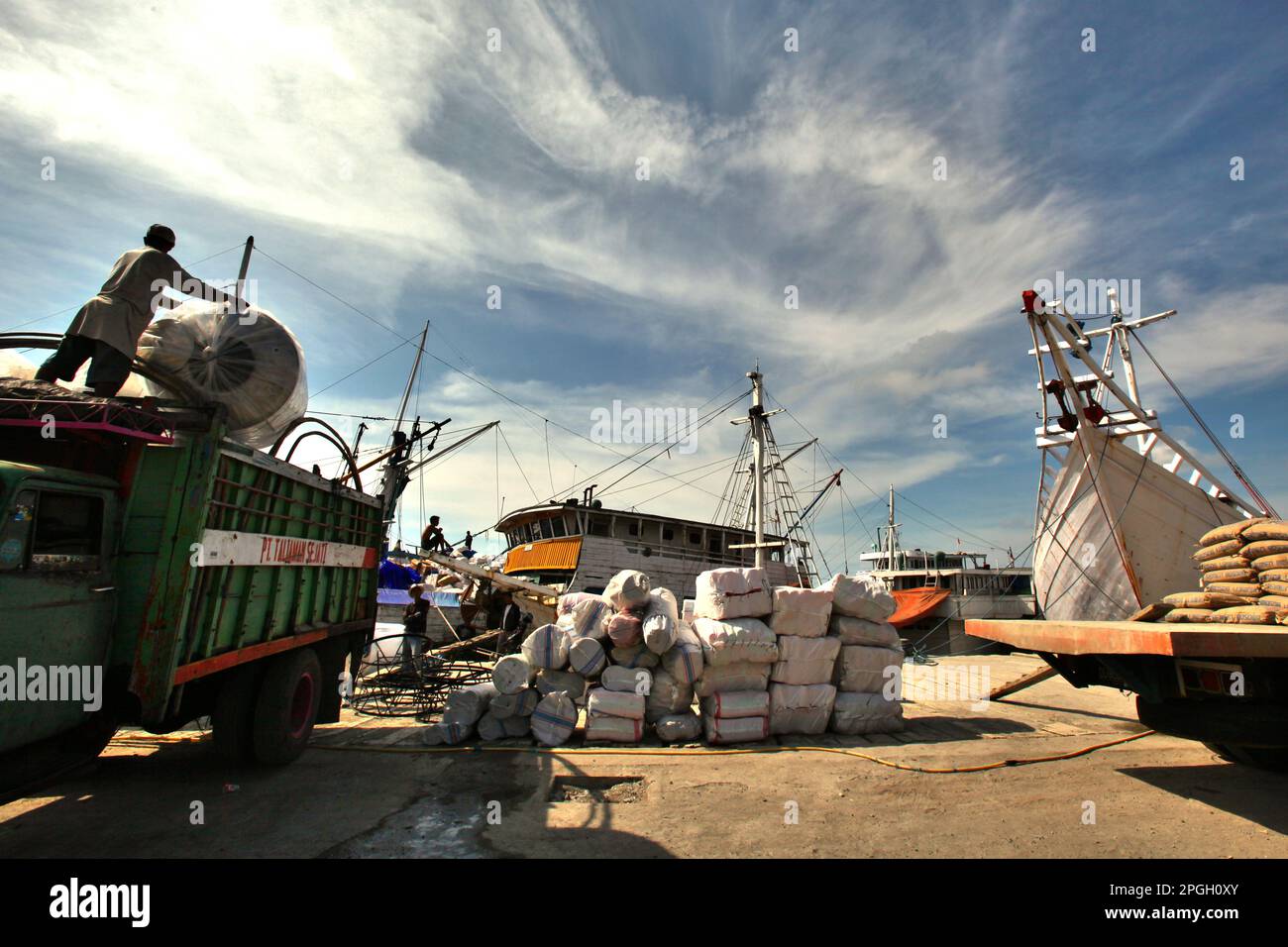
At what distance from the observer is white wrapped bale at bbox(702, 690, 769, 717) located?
23.8ft

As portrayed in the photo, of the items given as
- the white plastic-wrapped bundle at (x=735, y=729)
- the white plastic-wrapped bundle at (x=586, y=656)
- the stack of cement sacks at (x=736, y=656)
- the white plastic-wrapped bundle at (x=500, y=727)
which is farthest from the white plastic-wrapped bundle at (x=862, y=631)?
the white plastic-wrapped bundle at (x=500, y=727)

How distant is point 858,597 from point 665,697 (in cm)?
301

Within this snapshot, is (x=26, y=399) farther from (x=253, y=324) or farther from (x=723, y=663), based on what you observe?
(x=723, y=663)

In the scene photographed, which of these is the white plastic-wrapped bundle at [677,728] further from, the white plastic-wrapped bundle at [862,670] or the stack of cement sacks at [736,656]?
the white plastic-wrapped bundle at [862,670]

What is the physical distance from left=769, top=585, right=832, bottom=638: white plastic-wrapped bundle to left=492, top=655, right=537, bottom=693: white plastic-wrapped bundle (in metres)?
3.24

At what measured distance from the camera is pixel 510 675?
7270 mm

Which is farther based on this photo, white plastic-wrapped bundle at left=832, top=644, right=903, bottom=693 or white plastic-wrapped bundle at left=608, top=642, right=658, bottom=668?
white plastic-wrapped bundle at left=832, top=644, right=903, bottom=693

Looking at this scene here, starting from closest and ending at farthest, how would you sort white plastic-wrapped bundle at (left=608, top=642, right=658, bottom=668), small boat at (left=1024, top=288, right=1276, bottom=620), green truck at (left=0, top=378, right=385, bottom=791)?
green truck at (left=0, top=378, right=385, bottom=791)
white plastic-wrapped bundle at (left=608, top=642, right=658, bottom=668)
small boat at (left=1024, top=288, right=1276, bottom=620)

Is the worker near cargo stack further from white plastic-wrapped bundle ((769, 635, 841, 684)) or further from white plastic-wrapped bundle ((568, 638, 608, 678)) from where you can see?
white plastic-wrapped bundle ((769, 635, 841, 684))

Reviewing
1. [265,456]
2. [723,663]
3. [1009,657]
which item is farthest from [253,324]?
[1009,657]

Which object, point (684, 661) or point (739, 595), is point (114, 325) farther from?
point (739, 595)

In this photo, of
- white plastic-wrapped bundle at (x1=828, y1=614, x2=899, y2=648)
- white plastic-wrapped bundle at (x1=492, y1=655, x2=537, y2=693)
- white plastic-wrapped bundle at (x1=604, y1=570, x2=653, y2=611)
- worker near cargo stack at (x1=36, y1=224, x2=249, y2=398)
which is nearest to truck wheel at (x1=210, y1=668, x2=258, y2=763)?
white plastic-wrapped bundle at (x1=492, y1=655, x2=537, y2=693)

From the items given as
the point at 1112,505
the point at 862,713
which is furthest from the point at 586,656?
the point at 1112,505

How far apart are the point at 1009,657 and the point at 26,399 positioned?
2529 cm
